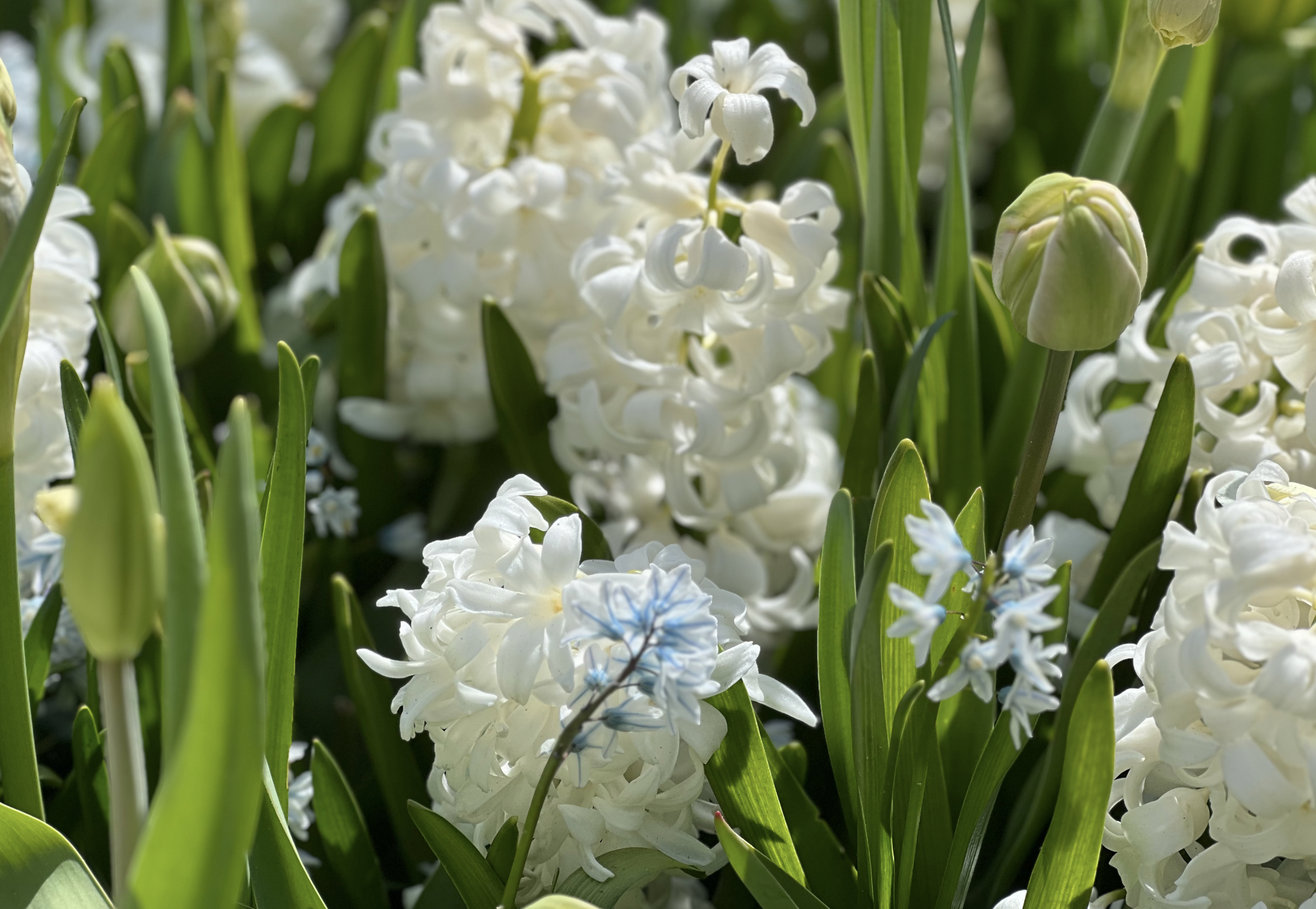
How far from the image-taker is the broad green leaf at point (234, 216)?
70 centimetres

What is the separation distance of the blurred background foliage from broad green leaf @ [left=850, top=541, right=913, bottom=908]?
0.11m

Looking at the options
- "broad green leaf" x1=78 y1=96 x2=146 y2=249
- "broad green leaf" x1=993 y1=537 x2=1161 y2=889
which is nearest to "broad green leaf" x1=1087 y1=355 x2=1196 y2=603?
"broad green leaf" x1=993 y1=537 x2=1161 y2=889

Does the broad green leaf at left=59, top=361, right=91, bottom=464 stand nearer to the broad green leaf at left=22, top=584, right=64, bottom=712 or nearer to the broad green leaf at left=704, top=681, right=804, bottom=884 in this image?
the broad green leaf at left=22, top=584, right=64, bottom=712

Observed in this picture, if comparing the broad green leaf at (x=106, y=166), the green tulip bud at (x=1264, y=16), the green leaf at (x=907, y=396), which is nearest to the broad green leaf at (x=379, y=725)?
the green leaf at (x=907, y=396)

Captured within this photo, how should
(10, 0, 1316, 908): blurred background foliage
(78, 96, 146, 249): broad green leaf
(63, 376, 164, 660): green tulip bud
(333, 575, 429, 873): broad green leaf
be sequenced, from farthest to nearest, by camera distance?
(78, 96, 146, 249): broad green leaf
(10, 0, 1316, 908): blurred background foliage
(333, 575, 429, 873): broad green leaf
(63, 376, 164, 660): green tulip bud

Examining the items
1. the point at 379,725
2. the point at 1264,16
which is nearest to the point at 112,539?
the point at 379,725

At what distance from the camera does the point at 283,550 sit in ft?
1.25

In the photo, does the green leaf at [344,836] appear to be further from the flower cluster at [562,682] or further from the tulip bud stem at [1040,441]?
the tulip bud stem at [1040,441]

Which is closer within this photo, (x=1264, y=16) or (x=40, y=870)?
(x=40, y=870)

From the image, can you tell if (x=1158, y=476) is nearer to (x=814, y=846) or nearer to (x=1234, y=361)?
(x=1234, y=361)

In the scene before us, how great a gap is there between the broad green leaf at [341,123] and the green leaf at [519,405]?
0.29m

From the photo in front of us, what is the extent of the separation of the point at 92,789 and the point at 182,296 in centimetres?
25

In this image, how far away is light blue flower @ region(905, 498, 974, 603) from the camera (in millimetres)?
276

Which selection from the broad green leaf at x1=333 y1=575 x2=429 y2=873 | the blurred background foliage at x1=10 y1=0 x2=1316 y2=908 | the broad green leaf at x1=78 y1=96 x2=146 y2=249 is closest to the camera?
the broad green leaf at x1=333 y1=575 x2=429 y2=873
